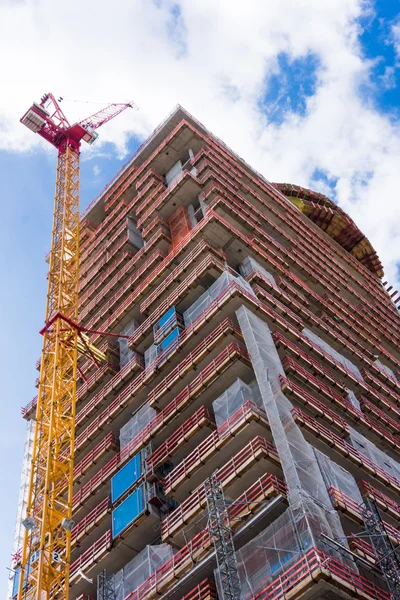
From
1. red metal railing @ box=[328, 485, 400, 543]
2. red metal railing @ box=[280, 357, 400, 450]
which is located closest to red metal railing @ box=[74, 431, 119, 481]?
red metal railing @ box=[280, 357, 400, 450]

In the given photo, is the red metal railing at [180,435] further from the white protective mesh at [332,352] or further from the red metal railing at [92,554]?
the white protective mesh at [332,352]

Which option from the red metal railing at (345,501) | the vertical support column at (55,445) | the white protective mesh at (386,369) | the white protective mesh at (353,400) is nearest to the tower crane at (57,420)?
the vertical support column at (55,445)

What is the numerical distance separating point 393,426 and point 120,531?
17.5 metres

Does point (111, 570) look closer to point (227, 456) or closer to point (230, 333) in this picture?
point (227, 456)

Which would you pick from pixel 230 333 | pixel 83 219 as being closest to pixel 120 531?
pixel 230 333

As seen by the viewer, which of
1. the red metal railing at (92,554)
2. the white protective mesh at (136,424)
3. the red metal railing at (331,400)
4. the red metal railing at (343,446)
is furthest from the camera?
the white protective mesh at (136,424)

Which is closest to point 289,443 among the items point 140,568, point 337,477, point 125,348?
point 337,477

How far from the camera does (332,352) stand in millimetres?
46125

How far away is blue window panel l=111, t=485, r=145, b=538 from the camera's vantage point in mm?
34844

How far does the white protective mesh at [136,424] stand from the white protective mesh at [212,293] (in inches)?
202

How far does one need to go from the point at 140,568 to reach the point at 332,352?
18.6 meters

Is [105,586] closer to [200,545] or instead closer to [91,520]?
[91,520]

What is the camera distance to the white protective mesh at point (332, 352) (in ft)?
148

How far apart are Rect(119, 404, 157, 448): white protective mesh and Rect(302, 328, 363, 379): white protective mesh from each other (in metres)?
10.3
